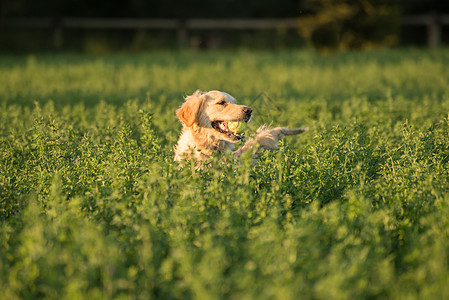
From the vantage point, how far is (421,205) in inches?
145

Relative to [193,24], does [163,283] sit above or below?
below

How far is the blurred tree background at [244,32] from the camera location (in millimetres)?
25609

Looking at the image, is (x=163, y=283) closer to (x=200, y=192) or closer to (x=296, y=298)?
(x=296, y=298)

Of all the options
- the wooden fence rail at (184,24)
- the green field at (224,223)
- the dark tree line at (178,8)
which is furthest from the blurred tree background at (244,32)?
the green field at (224,223)

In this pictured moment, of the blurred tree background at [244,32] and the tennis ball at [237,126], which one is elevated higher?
the blurred tree background at [244,32]

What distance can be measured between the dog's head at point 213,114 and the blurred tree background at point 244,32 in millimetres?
20562

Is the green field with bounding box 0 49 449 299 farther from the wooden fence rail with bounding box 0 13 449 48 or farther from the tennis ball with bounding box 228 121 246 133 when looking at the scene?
the wooden fence rail with bounding box 0 13 449 48

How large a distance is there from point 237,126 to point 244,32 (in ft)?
88.1

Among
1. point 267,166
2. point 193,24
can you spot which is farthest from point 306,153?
point 193,24

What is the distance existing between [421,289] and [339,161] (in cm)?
219

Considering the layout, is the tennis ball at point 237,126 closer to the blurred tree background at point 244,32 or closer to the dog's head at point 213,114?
the dog's head at point 213,114

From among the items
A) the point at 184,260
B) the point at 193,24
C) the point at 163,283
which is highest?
the point at 193,24

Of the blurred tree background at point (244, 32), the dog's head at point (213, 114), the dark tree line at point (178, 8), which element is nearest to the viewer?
the dog's head at point (213, 114)

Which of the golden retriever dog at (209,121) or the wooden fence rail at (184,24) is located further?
the wooden fence rail at (184,24)
